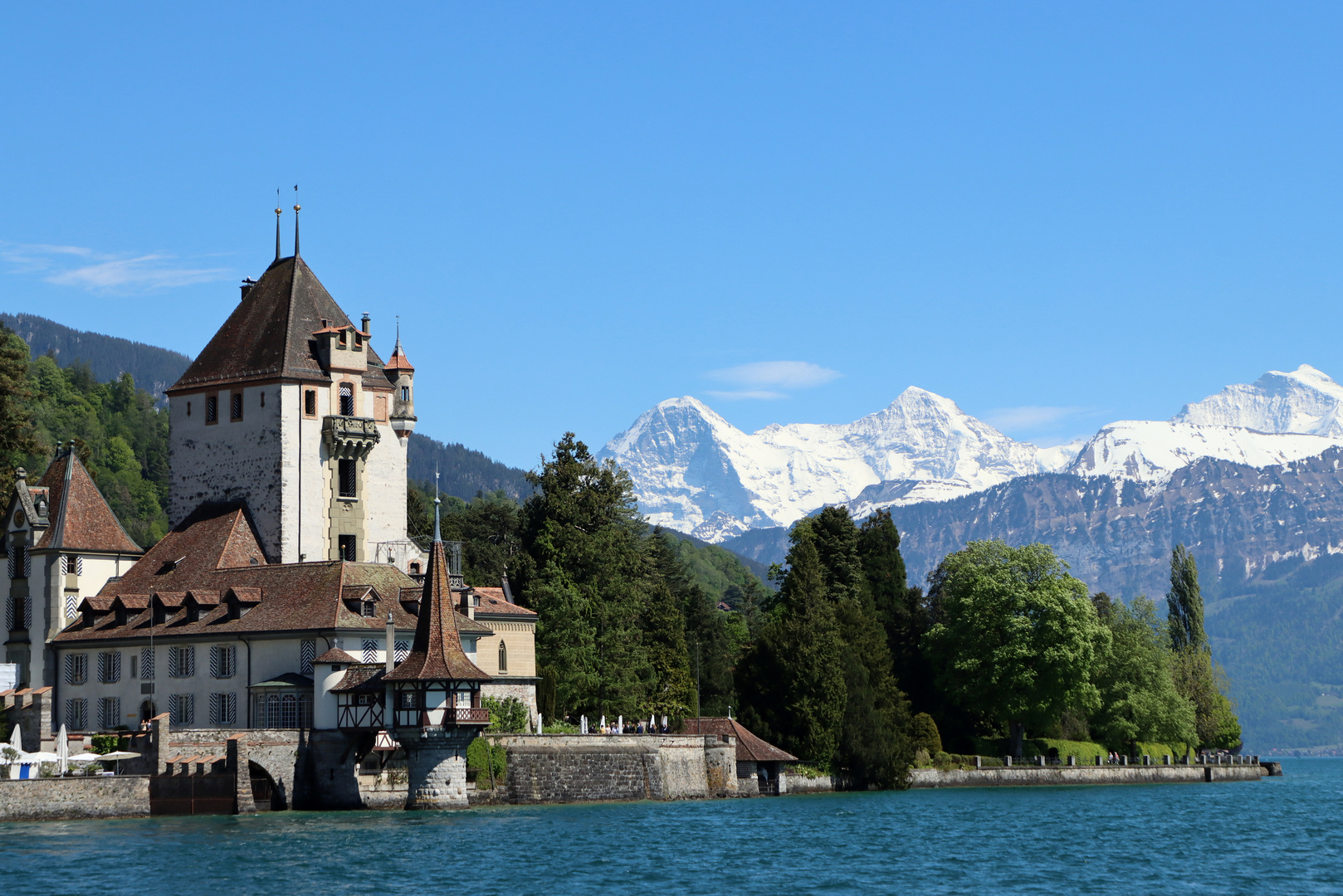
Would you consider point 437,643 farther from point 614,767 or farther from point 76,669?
point 76,669

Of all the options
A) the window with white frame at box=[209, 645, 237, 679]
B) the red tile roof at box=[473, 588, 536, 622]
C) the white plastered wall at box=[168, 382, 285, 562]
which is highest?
the white plastered wall at box=[168, 382, 285, 562]

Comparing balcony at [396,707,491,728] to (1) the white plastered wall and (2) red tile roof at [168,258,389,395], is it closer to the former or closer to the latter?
(1) the white plastered wall

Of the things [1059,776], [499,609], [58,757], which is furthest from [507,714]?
[1059,776]

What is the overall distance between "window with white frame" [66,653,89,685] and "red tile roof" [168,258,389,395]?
44.8 feet

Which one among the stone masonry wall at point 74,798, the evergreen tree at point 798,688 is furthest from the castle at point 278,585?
the evergreen tree at point 798,688

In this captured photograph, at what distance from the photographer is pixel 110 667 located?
249 ft

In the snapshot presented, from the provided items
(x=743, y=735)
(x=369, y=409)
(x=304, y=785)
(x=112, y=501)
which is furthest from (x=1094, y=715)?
(x=112, y=501)

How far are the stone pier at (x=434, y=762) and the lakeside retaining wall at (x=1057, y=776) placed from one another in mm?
36288

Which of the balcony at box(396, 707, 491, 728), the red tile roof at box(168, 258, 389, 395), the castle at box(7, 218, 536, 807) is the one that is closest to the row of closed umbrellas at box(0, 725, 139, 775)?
the castle at box(7, 218, 536, 807)

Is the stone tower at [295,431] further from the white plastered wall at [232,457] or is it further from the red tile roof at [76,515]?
the red tile roof at [76,515]

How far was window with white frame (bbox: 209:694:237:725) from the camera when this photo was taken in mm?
71375

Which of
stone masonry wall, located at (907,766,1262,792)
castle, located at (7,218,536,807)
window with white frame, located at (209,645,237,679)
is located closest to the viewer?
castle, located at (7,218,536,807)

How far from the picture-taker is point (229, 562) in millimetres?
78438

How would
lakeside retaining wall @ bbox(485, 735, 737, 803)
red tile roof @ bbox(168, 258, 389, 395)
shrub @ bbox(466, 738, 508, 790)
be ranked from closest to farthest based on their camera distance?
shrub @ bbox(466, 738, 508, 790), lakeside retaining wall @ bbox(485, 735, 737, 803), red tile roof @ bbox(168, 258, 389, 395)
